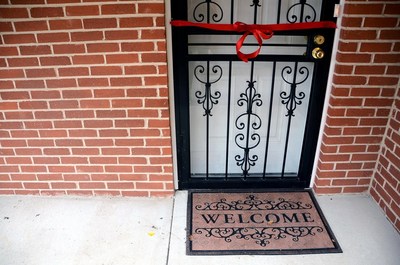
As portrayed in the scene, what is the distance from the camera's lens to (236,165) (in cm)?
263

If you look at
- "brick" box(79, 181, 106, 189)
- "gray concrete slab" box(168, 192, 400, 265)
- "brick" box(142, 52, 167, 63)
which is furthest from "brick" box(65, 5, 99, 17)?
"gray concrete slab" box(168, 192, 400, 265)

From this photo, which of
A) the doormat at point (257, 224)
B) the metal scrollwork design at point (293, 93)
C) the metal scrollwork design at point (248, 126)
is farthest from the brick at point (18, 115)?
the metal scrollwork design at point (293, 93)

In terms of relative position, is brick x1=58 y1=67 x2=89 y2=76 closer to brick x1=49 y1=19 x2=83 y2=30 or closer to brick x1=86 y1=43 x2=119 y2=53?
brick x1=86 y1=43 x2=119 y2=53

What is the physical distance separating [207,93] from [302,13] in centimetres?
84

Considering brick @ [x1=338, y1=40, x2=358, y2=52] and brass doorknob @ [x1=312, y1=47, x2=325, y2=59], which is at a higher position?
brick @ [x1=338, y1=40, x2=358, y2=52]

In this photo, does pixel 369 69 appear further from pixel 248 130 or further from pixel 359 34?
pixel 248 130

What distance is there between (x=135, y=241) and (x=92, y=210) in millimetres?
480

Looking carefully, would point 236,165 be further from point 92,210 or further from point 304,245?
point 92,210

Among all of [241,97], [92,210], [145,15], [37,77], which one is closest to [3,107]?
[37,77]

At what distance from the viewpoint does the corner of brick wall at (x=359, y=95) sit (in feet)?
6.56

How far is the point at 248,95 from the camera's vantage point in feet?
7.78

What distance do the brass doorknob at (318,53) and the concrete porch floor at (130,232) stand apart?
1081 millimetres

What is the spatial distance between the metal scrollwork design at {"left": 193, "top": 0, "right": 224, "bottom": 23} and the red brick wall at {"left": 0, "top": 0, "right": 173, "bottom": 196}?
29cm

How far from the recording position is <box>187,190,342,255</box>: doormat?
2.02 metres
